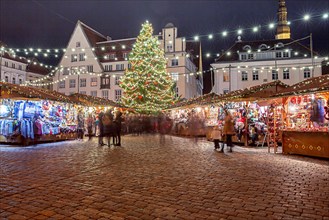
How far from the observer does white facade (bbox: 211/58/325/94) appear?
40594 millimetres

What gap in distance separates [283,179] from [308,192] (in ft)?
3.63

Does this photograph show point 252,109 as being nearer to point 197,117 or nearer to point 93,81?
point 197,117

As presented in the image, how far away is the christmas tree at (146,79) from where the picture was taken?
31.9 meters

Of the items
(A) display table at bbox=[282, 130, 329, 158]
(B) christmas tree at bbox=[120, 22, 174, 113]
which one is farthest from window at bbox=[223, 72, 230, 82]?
(A) display table at bbox=[282, 130, 329, 158]

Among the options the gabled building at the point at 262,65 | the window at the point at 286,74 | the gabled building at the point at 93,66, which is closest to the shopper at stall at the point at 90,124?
the gabled building at the point at 262,65

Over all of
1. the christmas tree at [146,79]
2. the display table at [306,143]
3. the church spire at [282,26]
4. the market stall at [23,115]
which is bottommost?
the display table at [306,143]

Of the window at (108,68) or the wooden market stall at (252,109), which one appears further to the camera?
the window at (108,68)

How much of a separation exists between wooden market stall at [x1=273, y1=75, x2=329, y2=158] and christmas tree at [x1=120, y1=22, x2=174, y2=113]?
20203mm

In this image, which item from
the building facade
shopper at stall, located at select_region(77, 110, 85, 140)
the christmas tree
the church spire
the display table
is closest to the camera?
the display table

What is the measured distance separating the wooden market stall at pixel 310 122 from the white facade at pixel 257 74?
28278 millimetres

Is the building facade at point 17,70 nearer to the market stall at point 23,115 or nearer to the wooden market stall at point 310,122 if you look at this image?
the market stall at point 23,115

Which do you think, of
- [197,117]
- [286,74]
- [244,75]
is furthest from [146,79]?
[286,74]

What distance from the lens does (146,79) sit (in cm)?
3206

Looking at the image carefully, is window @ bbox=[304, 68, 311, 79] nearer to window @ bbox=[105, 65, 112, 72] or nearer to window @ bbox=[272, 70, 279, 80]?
window @ bbox=[272, 70, 279, 80]
